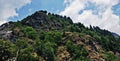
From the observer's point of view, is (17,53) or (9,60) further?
(17,53)

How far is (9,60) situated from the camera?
164 metres

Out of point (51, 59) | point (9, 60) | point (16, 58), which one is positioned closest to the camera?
point (9, 60)

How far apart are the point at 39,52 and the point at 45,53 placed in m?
3.94

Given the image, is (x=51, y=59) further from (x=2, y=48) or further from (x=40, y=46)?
(x=2, y=48)

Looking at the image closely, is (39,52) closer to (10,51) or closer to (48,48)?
(48,48)

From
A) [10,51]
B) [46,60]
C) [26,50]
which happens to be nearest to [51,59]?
[46,60]

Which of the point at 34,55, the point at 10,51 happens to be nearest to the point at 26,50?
the point at 34,55

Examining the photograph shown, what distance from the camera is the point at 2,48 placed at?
170750mm

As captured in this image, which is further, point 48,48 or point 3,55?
point 48,48

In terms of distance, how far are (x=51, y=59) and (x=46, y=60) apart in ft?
11.2

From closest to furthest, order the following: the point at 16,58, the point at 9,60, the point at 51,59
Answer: the point at 9,60
the point at 16,58
the point at 51,59

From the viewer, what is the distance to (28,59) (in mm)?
181375

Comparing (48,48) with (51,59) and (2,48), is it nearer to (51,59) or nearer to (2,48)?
(51,59)

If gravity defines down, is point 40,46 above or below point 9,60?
above
